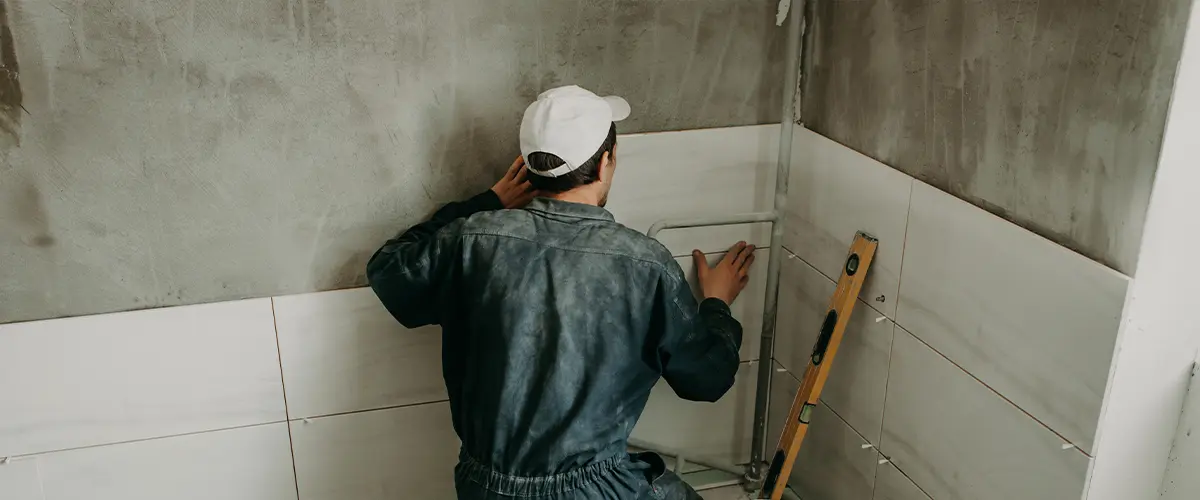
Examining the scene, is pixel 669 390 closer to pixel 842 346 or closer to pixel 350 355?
pixel 842 346

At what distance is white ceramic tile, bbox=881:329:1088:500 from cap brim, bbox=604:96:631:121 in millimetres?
682

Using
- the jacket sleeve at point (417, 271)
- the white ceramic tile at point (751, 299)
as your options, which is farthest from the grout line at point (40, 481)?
the white ceramic tile at point (751, 299)

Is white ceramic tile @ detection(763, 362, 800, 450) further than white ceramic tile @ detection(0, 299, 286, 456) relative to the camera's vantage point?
Yes

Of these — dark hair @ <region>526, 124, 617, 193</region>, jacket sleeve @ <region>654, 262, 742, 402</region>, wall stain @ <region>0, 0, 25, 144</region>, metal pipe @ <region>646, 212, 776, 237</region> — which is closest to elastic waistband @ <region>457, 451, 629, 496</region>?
jacket sleeve @ <region>654, 262, 742, 402</region>

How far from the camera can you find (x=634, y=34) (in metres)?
1.91

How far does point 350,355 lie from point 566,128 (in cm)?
74

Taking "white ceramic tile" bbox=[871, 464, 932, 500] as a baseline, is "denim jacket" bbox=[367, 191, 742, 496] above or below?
above

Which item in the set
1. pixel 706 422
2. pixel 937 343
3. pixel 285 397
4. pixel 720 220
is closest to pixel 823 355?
pixel 937 343

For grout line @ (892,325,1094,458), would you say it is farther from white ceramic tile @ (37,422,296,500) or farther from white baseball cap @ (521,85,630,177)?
white ceramic tile @ (37,422,296,500)

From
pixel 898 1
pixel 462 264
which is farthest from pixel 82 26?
pixel 898 1

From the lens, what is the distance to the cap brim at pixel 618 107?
179 centimetres

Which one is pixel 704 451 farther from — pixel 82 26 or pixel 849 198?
pixel 82 26

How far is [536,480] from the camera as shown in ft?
5.29

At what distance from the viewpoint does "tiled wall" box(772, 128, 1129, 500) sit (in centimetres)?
142
